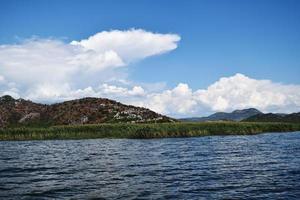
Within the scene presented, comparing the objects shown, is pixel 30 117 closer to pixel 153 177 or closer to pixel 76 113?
pixel 76 113

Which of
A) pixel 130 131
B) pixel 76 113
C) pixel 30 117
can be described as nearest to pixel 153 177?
pixel 130 131

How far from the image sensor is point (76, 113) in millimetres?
144375

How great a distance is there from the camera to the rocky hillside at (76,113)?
135 meters

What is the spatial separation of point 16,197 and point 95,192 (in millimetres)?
4419

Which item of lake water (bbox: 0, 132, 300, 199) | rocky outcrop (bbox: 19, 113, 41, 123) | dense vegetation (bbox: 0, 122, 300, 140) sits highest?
rocky outcrop (bbox: 19, 113, 41, 123)

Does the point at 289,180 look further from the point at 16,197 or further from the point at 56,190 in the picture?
the point at 16,197

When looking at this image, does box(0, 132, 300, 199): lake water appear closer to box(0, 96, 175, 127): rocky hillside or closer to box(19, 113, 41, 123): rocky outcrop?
box(0, 96, 175, 127): rocky hillside

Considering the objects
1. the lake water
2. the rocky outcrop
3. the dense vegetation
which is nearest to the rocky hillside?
the rocky outcrop

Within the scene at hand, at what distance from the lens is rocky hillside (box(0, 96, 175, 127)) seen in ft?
442

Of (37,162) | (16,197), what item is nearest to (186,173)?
(16,197)

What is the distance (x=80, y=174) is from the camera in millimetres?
31797

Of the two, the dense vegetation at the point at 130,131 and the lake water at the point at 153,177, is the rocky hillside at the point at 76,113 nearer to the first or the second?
the dense vegetation at the point at 130,131

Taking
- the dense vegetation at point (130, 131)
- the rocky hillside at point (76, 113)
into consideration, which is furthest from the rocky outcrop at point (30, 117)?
the dense vegetation at point (130, 131)

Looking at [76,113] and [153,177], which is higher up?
[76,113]
